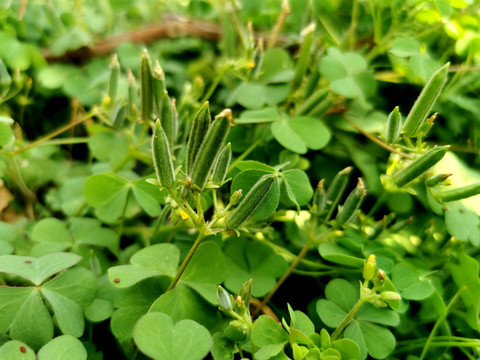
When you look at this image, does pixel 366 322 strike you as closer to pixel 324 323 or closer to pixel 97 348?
pixel 324 323

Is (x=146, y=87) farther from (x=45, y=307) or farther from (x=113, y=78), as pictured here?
(x=45, y=307)

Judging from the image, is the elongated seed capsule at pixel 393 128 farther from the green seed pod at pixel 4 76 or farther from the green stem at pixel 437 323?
the green seed pod at pixel 4 76

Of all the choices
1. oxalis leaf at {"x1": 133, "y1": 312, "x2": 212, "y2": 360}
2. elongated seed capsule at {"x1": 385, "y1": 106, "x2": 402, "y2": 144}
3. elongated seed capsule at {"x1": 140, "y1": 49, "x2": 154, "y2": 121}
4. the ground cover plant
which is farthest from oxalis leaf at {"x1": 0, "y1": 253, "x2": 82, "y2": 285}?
elongated seed capsule at {"x1": 385, "y1": 106, "x2": 402, "y2": 144}

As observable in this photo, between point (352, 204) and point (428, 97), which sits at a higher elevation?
point (428, 97)

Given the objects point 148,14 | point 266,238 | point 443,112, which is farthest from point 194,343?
point 148,14

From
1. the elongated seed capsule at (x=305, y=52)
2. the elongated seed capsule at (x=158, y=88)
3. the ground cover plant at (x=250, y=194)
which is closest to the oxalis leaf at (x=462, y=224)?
the ground cover plant at (x=250, y=194)

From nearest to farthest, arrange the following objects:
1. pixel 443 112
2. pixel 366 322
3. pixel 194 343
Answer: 1. pixel 194 343
2. pixel 366 322
3. pixel 443 112

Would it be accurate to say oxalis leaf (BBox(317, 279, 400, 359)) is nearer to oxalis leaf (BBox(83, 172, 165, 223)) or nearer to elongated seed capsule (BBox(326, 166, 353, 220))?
elongated seed capsule (BBox(326, 166, 353, 220))

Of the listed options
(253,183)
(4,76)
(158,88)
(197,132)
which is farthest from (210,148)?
(4,76)
